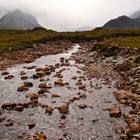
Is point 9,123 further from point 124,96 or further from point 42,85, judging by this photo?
point 42,85

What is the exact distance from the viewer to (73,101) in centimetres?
4431

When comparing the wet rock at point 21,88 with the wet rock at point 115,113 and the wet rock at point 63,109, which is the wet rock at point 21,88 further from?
the wet rock at point 115,113

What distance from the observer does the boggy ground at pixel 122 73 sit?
35147 millimetres

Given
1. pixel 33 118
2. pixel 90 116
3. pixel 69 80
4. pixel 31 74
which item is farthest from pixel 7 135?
pixel 31 74

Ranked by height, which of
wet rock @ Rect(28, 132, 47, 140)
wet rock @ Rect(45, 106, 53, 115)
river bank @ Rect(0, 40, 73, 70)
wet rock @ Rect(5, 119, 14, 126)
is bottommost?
wet rock @ Rect(28, 132, 47, 140)

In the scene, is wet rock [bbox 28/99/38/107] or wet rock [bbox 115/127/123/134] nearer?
wet rock [bbox 115/127/123/134]

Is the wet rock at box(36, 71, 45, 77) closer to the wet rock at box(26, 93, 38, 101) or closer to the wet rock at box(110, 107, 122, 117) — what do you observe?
the wet rock at box(26, 93, 38, 101)

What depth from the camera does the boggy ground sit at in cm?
3515

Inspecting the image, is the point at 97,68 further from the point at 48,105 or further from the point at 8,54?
the point at 8,54

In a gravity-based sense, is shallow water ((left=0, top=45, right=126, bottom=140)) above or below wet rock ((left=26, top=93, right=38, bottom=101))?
below

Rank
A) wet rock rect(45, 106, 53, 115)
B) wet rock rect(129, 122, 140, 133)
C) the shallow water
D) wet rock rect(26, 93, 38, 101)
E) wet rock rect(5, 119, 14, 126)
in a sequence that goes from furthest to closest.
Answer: wet rock rect(26, 93, 38, 101)
wet rock rect(45, 106, 53, 115)
wet rock rect(5, 119, 14, 126)
the shallow water
wet rock rect(129, 122, 140, 133)

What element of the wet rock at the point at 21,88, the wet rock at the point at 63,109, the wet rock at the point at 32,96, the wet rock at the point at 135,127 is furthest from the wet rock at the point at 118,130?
the wet rock at the point at 21,88

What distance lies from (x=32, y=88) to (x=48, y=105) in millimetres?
10060

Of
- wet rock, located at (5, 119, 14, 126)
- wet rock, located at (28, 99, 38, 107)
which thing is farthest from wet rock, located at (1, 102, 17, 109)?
wet rock, located at (5, 119, 14, 126)
